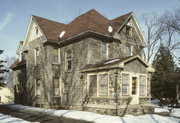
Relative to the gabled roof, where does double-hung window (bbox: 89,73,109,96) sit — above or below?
below

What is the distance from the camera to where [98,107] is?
14.9 meters

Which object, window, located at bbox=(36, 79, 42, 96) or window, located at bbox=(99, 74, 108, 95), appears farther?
window, located at bbox=(36, 79, 42, 96)

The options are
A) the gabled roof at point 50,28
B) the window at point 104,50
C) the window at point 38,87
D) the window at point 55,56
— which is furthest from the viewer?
the window at point 38,87

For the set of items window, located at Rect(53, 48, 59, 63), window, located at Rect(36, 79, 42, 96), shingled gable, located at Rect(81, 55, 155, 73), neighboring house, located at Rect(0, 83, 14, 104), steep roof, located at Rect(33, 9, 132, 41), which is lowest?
neighboring house, located at Rect(0, 83, 14, 104)

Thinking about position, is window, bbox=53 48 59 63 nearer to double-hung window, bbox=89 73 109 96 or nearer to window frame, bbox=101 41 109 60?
window frame, bbox=101 41 109 60

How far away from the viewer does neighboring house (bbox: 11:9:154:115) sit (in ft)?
47.8

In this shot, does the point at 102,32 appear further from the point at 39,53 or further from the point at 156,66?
the point at 156,66

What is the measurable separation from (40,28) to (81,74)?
7.32 metres

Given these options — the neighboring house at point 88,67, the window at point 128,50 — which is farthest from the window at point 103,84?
the window at point 128,50

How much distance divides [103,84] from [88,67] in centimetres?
228

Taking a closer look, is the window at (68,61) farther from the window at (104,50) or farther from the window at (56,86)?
the window at (104,50)

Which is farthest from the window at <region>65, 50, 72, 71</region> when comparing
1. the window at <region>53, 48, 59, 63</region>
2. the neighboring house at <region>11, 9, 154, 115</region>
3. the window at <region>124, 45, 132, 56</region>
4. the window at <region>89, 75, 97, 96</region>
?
the window at <region>124, 45, 132, 56</region>

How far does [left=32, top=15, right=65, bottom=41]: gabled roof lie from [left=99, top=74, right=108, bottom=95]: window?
757 centimetres

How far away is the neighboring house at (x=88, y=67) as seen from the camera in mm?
14570
